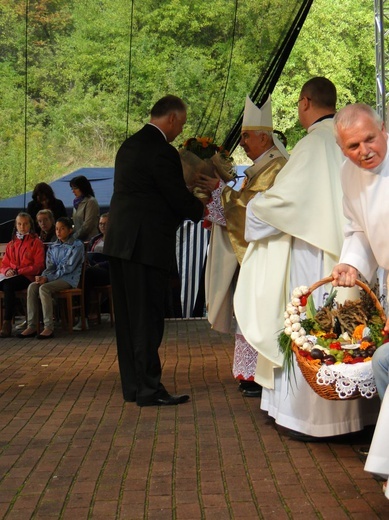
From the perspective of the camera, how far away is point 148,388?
28.0ft

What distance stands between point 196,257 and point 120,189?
7057mm

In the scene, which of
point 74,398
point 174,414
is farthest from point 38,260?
point 174,414

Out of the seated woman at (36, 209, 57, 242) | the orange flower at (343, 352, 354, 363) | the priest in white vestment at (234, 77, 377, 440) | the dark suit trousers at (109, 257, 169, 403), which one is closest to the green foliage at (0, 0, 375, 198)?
the seated woman at (36, 209, 57, 242)

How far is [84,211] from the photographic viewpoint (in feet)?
52.1

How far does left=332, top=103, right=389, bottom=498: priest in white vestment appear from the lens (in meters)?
5.53

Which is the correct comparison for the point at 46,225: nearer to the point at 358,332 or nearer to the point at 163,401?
the point at 163,401

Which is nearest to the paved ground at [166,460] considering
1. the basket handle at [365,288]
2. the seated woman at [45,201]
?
the basket handle at [365,288]

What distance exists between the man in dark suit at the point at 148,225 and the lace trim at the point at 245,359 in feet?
1.70

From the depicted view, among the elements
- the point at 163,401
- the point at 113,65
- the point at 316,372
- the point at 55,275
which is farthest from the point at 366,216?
the point at 113,65

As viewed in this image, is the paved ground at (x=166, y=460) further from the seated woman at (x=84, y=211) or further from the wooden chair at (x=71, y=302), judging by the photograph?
the seated woman at (x=84, y=211)

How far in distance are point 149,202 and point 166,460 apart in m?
2.41

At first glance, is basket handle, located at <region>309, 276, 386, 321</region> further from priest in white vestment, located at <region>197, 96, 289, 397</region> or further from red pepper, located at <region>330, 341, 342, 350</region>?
priest in white vestment, located at <region>197, 96, 289, 397</region>

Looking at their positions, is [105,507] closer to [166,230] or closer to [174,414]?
[174,414]

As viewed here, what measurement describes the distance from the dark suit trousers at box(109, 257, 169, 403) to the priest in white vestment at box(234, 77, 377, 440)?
102 centimetres
